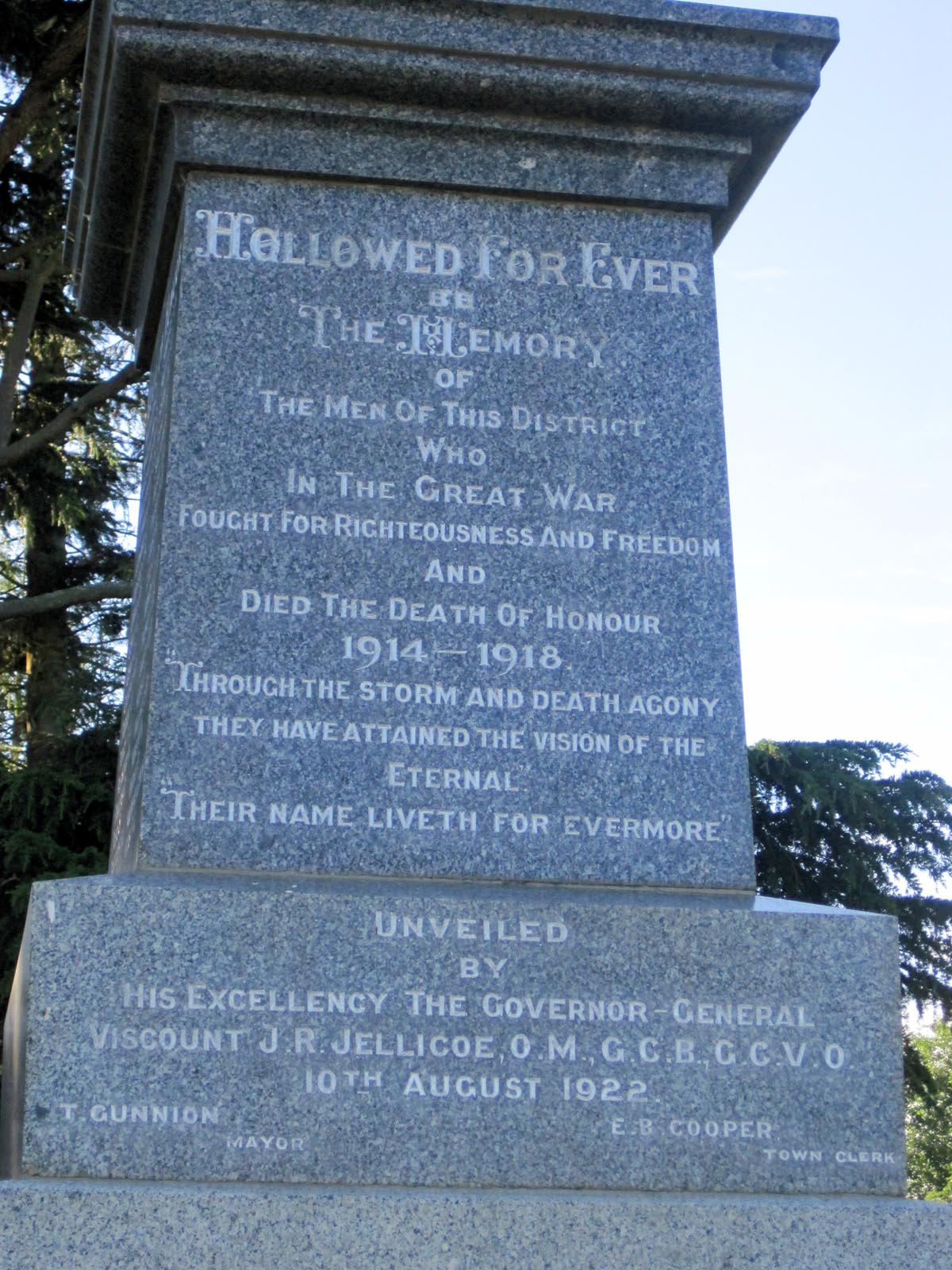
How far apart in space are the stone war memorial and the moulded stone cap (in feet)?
0.04

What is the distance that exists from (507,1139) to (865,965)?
89cm

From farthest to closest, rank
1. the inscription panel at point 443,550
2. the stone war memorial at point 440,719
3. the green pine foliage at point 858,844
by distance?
the green pine foliage at point 858,844 → the inscription panel at point 443,550 → the stone war memorial at point 440,719

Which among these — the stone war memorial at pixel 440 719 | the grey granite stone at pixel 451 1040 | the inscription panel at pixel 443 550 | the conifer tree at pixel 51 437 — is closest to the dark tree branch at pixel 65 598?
the conifer tree at pixel 51 437

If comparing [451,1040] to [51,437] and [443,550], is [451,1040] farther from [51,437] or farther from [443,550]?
[51,437]

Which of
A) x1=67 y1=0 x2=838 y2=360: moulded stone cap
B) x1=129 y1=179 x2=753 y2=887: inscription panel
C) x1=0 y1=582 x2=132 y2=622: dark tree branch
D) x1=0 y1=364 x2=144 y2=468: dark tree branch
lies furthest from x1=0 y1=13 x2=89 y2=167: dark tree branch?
x1=129 y1=179 x2=753 y2=887: inscription panel

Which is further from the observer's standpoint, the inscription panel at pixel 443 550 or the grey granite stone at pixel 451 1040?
the inscription panel at pixel 443 550

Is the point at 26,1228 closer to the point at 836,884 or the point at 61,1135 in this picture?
the point at 61,1135

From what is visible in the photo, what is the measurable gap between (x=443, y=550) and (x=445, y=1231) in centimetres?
159

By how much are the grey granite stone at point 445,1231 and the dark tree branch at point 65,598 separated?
10165mm

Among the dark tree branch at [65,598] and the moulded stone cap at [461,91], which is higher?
the dark tree branch at [65,598]

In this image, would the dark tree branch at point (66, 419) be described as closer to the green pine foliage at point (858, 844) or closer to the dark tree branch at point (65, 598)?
the dark tree branch at point (65, 598)

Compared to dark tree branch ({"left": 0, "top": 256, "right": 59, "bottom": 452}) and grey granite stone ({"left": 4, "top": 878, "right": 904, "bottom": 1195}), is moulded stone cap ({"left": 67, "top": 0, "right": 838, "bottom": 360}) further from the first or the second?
dark tree branch ({"left": 0, "top": 256, "right": 59, "bottom": 452})

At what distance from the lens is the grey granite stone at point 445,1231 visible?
3.11 meters

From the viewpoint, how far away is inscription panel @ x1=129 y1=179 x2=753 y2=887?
380cm
